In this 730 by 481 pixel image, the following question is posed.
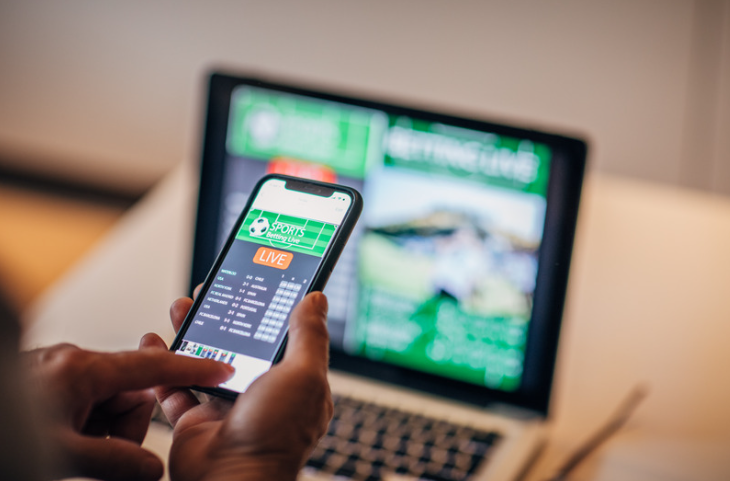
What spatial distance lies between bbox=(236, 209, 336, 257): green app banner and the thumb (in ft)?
0.56

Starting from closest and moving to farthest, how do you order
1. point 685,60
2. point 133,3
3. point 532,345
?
point 532,345 → point 685,60 → point 133,3

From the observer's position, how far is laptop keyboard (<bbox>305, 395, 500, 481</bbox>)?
24.4 inches

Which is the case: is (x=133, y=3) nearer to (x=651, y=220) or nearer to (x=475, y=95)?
(x=475, y=95)

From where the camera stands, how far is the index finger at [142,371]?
42cm

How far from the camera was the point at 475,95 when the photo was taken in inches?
46.1

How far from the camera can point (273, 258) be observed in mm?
489

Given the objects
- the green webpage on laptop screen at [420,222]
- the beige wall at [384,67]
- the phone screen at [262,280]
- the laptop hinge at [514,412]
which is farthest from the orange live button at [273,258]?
the beige wall at [384,67]

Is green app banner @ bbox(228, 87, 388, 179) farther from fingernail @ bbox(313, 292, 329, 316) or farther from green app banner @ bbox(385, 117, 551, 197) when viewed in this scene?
fingernail @ bbox(313, 292, 329, 316)

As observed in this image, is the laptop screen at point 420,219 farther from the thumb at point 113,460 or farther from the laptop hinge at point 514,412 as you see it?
the thumb at point 113,460

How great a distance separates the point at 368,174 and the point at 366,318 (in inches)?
6.7

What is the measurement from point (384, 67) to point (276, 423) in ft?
3.05

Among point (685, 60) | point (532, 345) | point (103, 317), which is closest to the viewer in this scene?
point (532, 345)

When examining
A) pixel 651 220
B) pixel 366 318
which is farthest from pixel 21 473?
pixel 651 220

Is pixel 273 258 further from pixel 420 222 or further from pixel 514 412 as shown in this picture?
pixel 514 412
